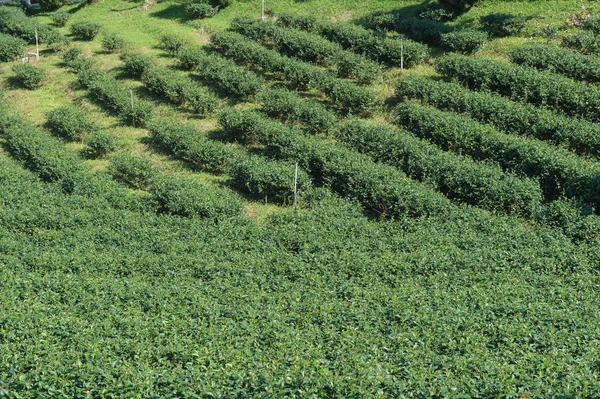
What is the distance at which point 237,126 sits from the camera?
23.1 meters

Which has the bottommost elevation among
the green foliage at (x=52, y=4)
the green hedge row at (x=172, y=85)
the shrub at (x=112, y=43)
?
the green hedge row at (x=172, y=85)

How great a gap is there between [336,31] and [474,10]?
21.6ft

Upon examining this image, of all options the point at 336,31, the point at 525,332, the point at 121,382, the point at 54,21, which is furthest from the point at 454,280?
the point at 54,21

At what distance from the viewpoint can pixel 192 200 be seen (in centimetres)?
1909

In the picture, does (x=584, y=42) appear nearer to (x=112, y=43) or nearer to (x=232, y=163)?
(x=232, y=163)

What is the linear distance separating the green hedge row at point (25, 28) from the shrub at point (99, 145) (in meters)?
12.8

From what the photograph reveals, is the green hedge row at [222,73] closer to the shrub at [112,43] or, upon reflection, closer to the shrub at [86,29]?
the shrub at [112,43]

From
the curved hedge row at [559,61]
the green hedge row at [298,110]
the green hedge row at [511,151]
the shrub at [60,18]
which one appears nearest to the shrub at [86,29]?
the shrub at [60,18]

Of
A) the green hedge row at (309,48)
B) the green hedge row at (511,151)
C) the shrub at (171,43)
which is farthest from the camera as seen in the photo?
the shrub at (171,43)

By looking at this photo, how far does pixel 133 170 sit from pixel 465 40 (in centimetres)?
1436

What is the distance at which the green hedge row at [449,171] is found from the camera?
59.1 ft

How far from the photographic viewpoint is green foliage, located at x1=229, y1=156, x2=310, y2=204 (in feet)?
65.4

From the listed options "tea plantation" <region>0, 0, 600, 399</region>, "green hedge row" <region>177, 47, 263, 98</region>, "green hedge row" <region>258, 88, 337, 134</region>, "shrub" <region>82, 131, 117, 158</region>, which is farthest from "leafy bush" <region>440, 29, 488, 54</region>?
"shrub" <region>82, 131, 117, 158</region>

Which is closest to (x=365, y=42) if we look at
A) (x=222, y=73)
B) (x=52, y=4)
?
(x=222, y=73)
